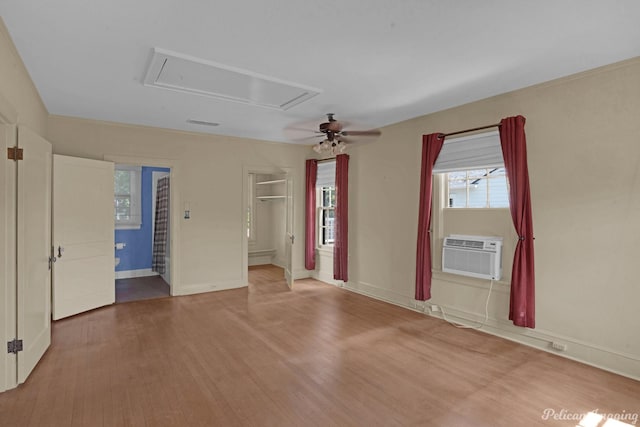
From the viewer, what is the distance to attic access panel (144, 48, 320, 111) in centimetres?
299

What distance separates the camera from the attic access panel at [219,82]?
299 centimetres

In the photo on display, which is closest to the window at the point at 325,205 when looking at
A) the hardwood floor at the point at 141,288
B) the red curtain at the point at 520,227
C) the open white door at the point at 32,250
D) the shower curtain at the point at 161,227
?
the shower curtain at the point at 161,227

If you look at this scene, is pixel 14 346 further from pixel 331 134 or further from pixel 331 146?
pixel 331 134

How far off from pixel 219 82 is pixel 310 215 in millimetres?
3657

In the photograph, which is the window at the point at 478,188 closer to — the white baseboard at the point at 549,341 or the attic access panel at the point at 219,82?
the white baseboard at the point at 549,341

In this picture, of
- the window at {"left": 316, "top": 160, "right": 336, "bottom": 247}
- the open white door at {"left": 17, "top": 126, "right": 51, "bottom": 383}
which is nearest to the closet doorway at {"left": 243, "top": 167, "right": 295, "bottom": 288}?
the window at {"left": 316, "top": 160, "right": 336, "bottom": 247}

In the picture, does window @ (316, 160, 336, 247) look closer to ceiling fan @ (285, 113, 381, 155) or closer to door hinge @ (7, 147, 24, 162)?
ceiling fan @ (285, 113, 381, 155)

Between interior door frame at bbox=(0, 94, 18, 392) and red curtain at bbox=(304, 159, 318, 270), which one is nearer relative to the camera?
interior door frame at bbox=(0, 94, 18, 392)

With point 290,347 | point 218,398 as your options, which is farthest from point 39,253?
point 290,347

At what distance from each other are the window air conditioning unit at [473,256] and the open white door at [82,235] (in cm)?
470

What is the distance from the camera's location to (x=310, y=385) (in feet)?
9.15

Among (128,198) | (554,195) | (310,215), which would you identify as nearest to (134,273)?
(128,198)

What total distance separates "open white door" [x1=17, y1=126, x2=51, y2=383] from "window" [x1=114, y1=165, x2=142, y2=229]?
11.5 ft

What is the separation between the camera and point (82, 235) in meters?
4.60
